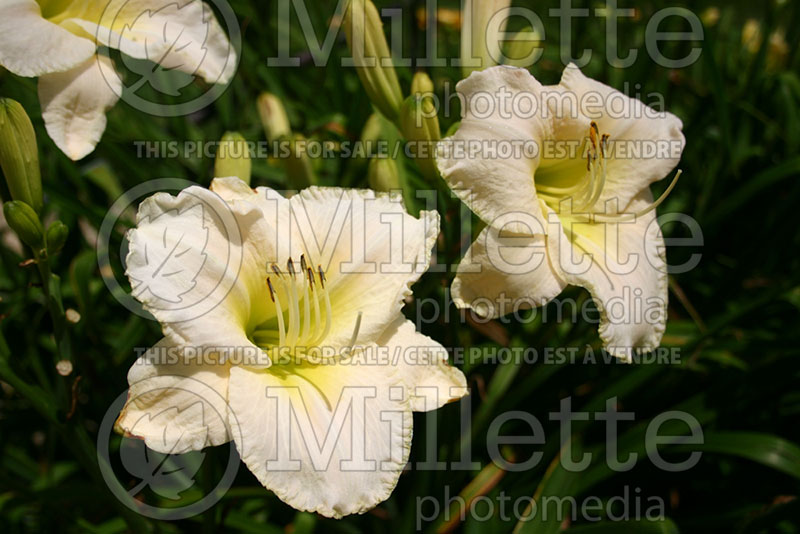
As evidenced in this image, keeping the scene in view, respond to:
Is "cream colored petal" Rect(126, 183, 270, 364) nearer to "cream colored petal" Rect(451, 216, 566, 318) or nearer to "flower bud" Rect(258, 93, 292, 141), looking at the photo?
"cream colored petal" Rect(451, 216, 566, 318)

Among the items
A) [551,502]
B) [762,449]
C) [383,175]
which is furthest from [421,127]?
[762,449]

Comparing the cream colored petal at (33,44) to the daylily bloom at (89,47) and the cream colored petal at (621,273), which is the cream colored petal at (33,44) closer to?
the daylily bloom at (89,47)

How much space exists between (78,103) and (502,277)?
0.59 meters

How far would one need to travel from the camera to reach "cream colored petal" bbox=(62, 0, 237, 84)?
858 millimetres

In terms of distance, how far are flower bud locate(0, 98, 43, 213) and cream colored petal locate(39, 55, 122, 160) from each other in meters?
0.06

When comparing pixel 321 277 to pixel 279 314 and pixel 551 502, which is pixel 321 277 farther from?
pixel 551 502

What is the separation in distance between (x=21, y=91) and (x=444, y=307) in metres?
1.10

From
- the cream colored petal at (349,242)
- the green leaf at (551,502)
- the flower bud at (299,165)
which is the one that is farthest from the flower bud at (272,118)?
the green leaf at (551,502)

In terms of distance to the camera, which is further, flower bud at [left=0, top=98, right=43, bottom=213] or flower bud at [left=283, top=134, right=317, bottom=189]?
flower bud at [left=283, top=134, right=317, bottom=189]

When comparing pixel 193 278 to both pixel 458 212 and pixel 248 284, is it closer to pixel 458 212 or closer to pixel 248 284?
pixel 248 284

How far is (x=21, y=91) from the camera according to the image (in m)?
1.44

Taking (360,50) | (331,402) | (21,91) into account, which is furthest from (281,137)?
(21,91)

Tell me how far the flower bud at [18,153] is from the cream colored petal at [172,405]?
0.26 meters

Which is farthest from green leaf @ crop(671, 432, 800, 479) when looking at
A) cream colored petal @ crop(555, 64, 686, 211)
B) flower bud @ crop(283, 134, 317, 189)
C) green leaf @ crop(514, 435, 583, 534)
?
flower bud @ crop(283, 134, 317, 189)
